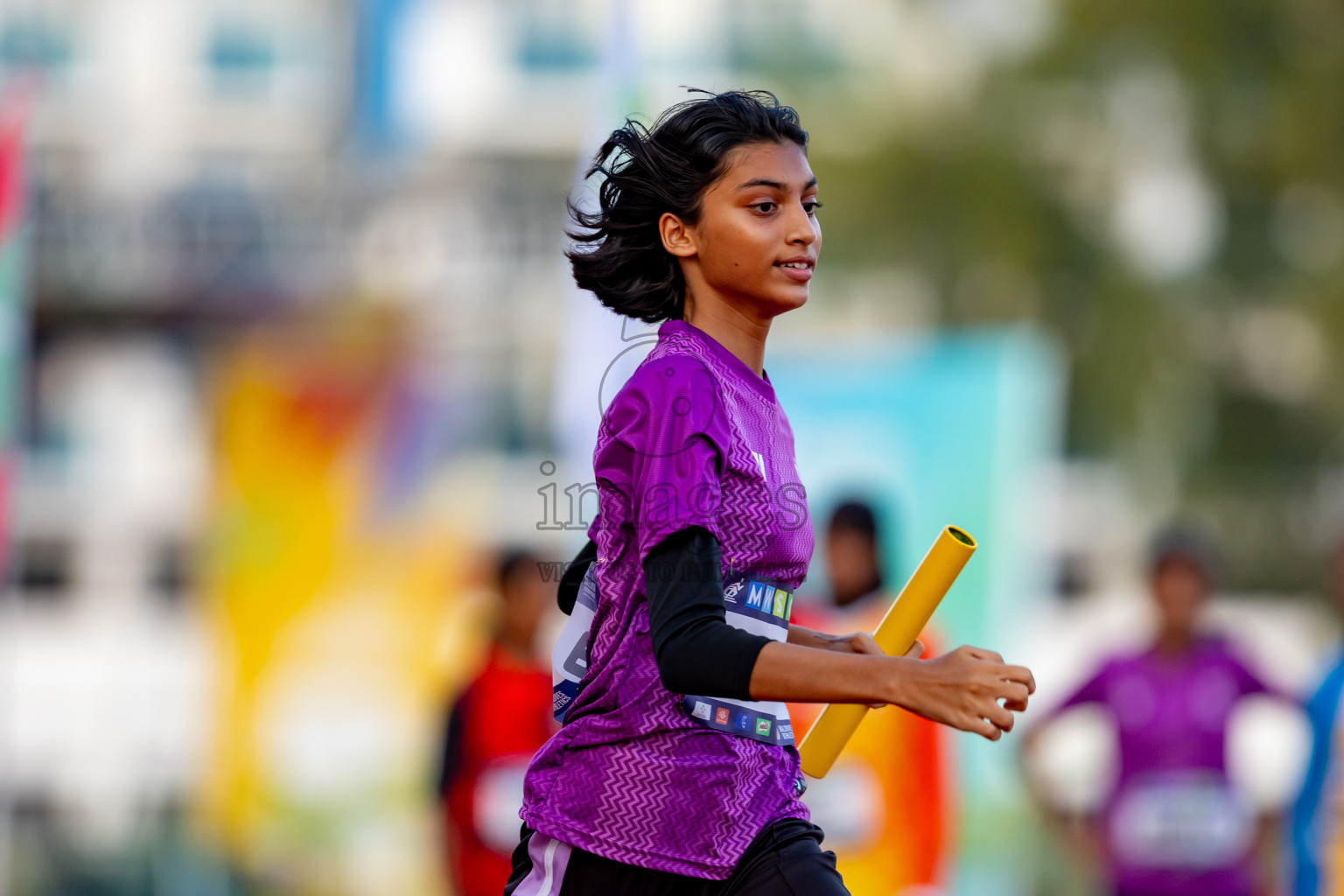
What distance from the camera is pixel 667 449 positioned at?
2.41m

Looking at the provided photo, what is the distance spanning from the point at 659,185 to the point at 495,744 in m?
3.79

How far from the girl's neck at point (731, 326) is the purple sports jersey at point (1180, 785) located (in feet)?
13.8

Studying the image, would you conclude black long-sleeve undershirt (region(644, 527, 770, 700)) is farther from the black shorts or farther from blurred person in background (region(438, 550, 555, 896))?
blurred person in background (region(438, 550, 555, 896))

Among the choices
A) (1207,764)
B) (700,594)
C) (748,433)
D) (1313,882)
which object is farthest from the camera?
(1207,764)

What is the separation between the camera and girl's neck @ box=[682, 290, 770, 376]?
2709 millimetres

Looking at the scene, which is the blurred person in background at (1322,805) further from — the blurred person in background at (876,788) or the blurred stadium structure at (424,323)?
the blurred stadium structure at (424,323)

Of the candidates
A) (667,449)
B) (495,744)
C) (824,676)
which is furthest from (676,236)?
(495,744)

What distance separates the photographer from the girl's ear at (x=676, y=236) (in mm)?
2730

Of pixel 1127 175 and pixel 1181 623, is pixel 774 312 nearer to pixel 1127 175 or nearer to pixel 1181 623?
pixel 1181 623

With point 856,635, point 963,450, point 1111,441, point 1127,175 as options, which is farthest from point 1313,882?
point 1127,175

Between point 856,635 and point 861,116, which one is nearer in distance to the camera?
point 856,635

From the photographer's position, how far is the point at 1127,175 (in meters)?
16.6

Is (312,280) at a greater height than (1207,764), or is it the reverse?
(312,280)

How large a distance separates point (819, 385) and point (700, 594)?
579cm
